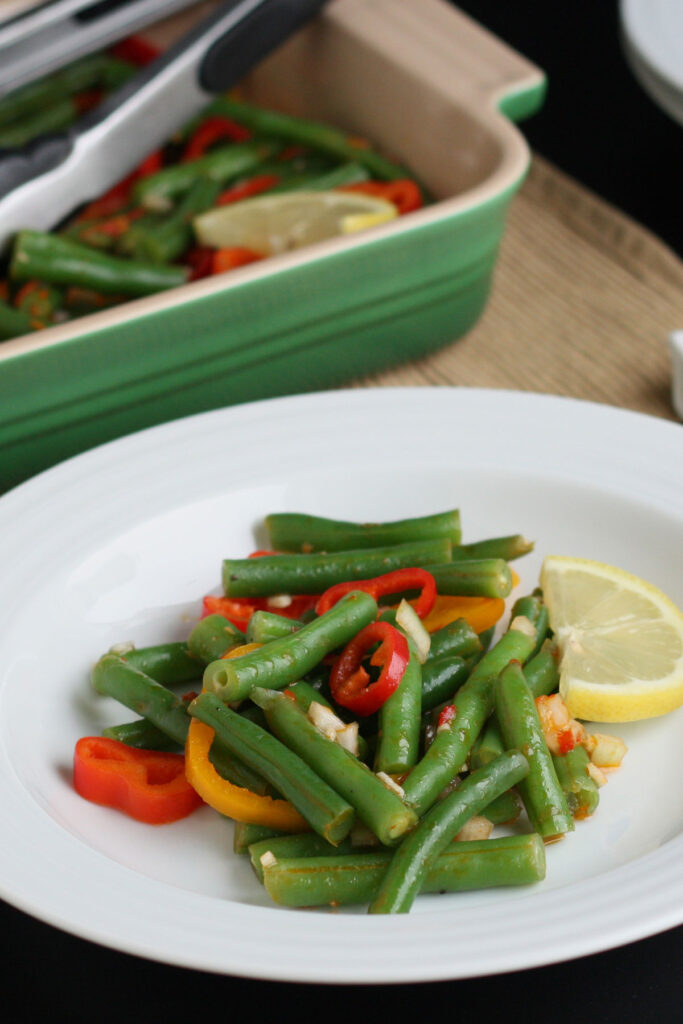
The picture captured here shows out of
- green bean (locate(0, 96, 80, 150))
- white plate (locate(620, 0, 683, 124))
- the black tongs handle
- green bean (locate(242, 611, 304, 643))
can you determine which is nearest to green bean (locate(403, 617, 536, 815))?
green bean (locate(242, 611, 304, 643))

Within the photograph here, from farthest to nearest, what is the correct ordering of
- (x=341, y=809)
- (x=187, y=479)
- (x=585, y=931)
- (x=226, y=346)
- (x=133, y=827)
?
(x=226, y=346), (x=187, y=479), (x=133, y=827), (x=341, y=809), (x=585, y=931)

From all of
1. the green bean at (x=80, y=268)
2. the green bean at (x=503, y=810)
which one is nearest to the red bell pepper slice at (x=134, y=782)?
the green bean at (x=503, y=810)

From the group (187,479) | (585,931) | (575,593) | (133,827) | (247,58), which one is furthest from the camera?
(247,58)

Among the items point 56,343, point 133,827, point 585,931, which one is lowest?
point 133,827

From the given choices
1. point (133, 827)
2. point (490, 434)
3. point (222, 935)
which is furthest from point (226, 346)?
point (222, 935)

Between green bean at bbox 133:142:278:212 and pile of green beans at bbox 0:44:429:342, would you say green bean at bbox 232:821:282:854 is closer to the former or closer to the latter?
pile of green beans at bbox 0:44:429:342

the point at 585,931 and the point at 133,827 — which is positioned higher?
the point at 585,931

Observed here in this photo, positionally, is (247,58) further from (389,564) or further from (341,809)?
(341,809)
